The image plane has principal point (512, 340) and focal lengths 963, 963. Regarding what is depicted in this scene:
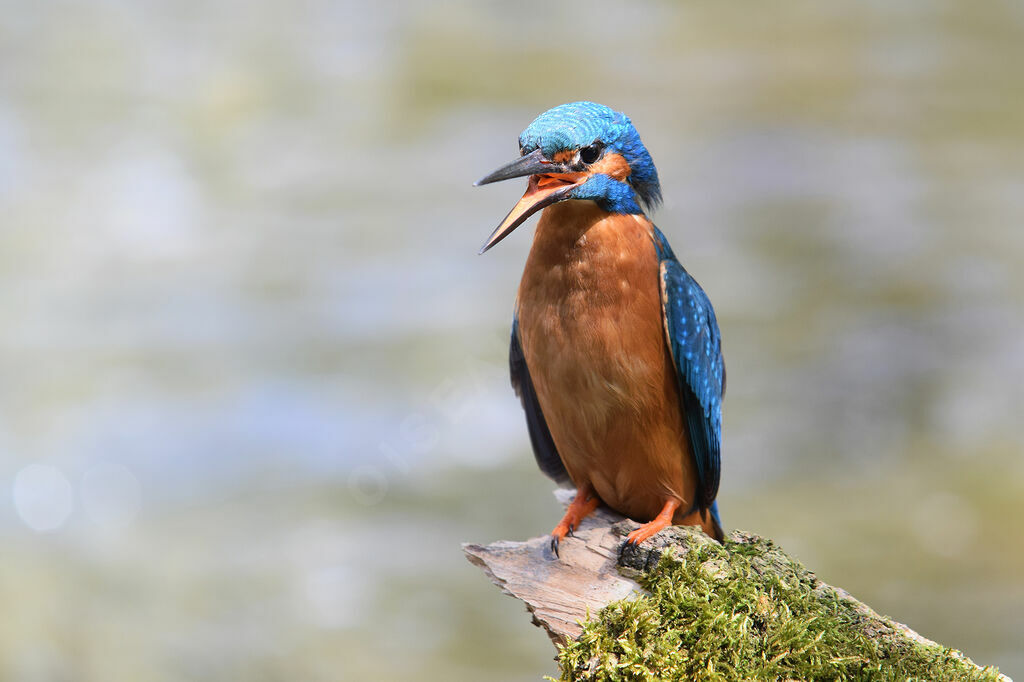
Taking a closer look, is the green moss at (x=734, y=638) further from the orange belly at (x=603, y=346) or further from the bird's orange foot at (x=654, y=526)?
the orange belly at (x=603, y=346)

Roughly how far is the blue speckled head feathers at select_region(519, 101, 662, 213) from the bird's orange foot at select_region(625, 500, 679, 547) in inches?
40.8

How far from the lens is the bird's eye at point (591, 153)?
3.01 metres

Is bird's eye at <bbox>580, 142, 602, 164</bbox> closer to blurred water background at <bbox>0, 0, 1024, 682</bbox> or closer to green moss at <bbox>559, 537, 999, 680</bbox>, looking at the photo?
green moss at <bbox>559, 537, 999, 680</bbox>

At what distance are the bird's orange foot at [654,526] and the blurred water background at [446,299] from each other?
521cm

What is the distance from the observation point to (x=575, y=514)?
3463mm

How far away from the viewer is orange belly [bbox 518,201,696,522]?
3.15 m

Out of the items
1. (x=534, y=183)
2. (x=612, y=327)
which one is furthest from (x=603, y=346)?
(x=534, y=183)

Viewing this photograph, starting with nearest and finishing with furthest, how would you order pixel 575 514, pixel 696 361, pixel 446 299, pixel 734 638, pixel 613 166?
pixel 734 638 → pixel 613 166 → pixel 696 361 → pixel 575 514 → pixel 446 299

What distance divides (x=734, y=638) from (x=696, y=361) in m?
0.98

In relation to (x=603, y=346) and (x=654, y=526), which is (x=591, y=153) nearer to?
(x=603, y=346)

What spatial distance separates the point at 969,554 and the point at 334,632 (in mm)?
5675

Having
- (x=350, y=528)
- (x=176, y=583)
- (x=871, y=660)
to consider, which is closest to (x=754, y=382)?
(x=350, y=528)

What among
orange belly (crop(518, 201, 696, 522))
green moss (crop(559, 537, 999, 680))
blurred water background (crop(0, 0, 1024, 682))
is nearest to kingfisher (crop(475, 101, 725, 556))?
orange belly (crop(518, 201, 696, 522))

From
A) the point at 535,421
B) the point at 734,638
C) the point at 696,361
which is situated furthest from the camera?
the point at 535,421
